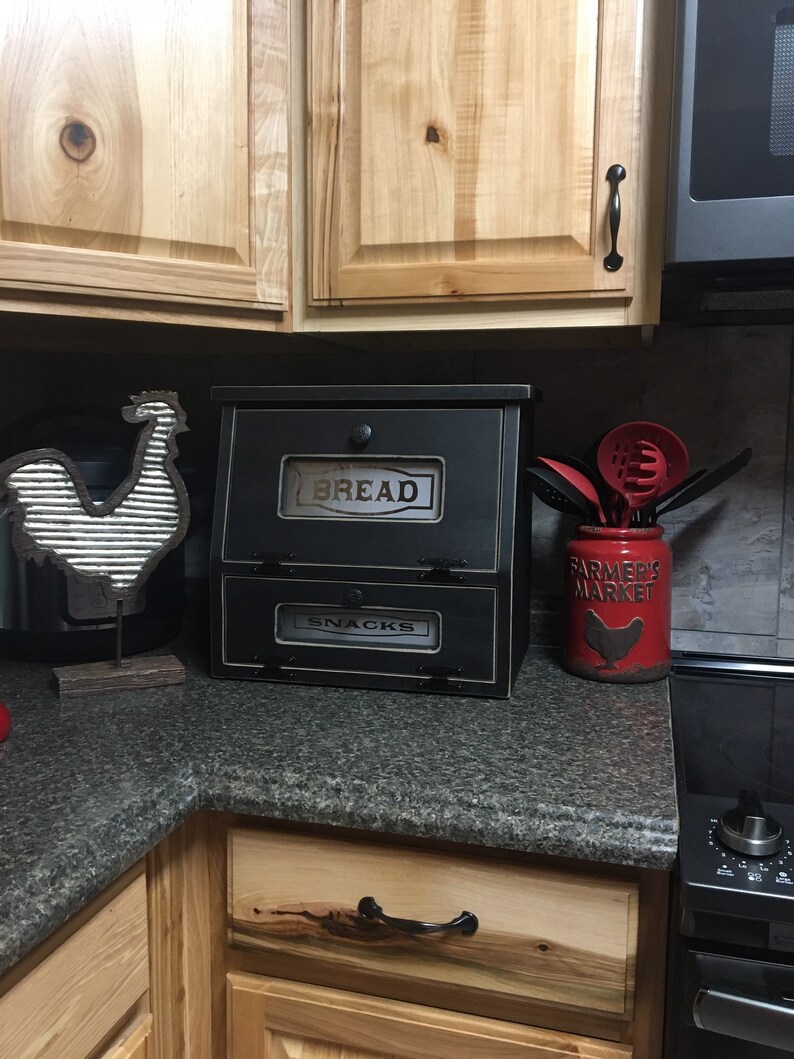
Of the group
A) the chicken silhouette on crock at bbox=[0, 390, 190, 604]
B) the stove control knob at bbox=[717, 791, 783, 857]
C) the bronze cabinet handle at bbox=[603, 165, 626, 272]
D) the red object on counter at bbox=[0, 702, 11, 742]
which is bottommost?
the stove control knob at bbox=[717, 791, 783, 857]

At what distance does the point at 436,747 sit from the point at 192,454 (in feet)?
2.57

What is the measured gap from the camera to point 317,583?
1.07 metres

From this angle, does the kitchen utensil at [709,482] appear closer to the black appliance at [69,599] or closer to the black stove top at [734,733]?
the black stove top at [734,733]

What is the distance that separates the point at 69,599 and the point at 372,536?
16.7 inches

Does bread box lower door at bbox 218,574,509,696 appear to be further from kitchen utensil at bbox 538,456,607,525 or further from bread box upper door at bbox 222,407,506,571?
kitchen utensil at bbox 538,456,607,525

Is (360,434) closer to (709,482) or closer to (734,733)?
(709,482)

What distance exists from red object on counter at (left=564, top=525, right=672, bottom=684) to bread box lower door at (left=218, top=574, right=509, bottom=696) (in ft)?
0.47

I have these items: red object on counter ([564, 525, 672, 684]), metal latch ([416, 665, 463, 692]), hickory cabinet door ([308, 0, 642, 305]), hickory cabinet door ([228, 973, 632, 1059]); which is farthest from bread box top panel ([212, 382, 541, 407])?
hickory cabinet door ([228, 973, 632, 1059])

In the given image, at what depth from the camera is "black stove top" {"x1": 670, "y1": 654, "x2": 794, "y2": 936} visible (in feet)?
2.21

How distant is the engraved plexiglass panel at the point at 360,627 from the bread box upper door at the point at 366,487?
0.06 metres

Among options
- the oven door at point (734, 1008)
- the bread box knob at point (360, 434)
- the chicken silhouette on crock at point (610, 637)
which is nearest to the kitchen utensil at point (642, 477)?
the chicken silhouette on crock at point (610, 637)

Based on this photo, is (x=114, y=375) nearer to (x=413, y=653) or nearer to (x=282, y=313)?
(x=282, y=313)

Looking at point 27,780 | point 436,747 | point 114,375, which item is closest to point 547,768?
point 436,747

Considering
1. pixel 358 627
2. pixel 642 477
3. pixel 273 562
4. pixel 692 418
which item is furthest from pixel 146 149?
pixel 692 418
